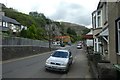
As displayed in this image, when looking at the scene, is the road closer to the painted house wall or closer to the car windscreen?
the car windscreen

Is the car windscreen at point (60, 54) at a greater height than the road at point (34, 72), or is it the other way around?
the car windscreen at point (60, 54)

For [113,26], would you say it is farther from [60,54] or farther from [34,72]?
[60,54]

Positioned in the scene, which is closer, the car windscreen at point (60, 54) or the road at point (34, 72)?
the road at point (34, 72)

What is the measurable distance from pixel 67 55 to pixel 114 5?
739 cm

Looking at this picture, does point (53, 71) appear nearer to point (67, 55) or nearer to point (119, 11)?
point (67, 55)

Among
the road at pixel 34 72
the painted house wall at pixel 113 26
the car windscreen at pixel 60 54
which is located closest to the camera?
the painted house wall at pixel 113 26

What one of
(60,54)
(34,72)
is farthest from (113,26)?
(60,54)

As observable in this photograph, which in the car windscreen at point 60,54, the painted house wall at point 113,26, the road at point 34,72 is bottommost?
the road at point 34,72

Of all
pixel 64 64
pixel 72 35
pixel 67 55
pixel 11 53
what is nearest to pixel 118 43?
pixel 64 64

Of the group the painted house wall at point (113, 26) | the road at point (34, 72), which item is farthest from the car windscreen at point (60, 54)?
the painted house wall at point (113, 26)

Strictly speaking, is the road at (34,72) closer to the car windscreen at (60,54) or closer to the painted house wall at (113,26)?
the car windscreen at (60,54)

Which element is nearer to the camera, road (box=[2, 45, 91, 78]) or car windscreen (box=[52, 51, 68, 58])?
road (box=[2, 45, 91, 78])

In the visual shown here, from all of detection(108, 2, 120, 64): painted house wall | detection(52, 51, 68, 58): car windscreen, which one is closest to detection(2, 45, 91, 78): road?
detection(52, 51, 68, 58): car windscreen

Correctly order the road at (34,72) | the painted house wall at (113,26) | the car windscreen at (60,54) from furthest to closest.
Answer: the car windscreen at (60,54), the road at (34,72), the painted house wall at (113,26)
